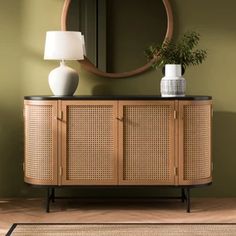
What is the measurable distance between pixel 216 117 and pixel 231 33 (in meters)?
0.63

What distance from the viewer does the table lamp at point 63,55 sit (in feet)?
15.4

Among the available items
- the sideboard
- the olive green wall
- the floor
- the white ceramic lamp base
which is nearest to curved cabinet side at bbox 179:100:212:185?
the sideboard

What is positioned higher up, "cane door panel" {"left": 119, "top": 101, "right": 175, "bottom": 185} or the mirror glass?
the mirror glass

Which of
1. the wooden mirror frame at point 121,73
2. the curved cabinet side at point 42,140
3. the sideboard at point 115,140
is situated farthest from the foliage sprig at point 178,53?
the curved cabinet side at point 42,140

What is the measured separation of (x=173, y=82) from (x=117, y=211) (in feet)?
3.12

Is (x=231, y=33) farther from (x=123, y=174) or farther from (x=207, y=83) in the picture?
(x=123, y=174)

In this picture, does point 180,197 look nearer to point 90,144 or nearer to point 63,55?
point 90,144

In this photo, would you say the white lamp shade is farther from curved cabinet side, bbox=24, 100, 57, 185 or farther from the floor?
the floor

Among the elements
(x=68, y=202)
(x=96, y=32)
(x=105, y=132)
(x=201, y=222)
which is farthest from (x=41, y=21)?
(x=201, y=222)

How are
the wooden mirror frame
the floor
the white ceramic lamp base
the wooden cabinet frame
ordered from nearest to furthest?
1. the floor
2. the wooden cabinet frame
3. the white ceramic lamp base
4. the wooden mirror frame

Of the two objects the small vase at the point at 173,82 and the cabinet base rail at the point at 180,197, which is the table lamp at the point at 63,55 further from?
the cabinet base rail at the point at 180,197

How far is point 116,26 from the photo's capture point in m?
5.00

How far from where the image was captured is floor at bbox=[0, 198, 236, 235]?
A: 14.5ft

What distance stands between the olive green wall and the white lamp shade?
0.34 metres
